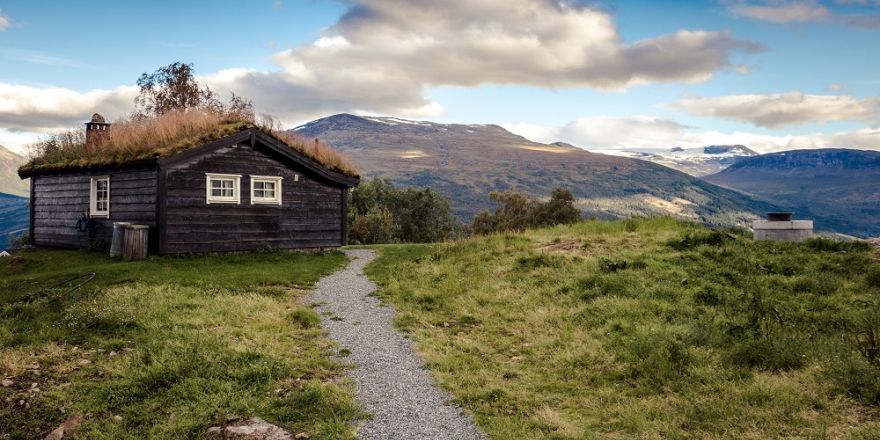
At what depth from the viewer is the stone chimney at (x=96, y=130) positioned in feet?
93.2

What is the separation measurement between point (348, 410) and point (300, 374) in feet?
6.81

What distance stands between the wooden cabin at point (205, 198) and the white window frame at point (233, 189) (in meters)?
0.04

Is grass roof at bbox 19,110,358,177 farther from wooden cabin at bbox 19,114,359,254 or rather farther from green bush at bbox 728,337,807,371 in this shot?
green bush at bbox 728,337,807,371

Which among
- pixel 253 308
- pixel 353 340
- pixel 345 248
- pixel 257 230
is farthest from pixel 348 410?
pixel 345 248

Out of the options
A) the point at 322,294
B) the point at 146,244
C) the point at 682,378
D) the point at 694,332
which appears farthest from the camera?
the point at 146,244

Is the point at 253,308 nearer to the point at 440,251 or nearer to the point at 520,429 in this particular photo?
the point at 520,429

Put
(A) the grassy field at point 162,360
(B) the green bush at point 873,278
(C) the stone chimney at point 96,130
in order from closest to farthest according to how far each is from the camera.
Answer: (A) the grassy field at point 162,360 → (B) the green bush at point 873,278 → (C) the stone chimney at point 96,130

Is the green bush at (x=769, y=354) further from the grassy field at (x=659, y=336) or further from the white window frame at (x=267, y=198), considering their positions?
the white window frame at (x=267, y=198)

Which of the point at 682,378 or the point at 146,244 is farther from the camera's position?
the point at 146,244

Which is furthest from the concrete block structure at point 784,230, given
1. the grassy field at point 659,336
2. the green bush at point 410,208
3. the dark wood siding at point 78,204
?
the green bush at point 410,208

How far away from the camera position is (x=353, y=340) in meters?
12.5

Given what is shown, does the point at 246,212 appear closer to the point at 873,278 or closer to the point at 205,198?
the point at 205,198

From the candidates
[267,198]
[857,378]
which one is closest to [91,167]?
[267,198]

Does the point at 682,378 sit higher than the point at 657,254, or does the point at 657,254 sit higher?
the point at 657,254
